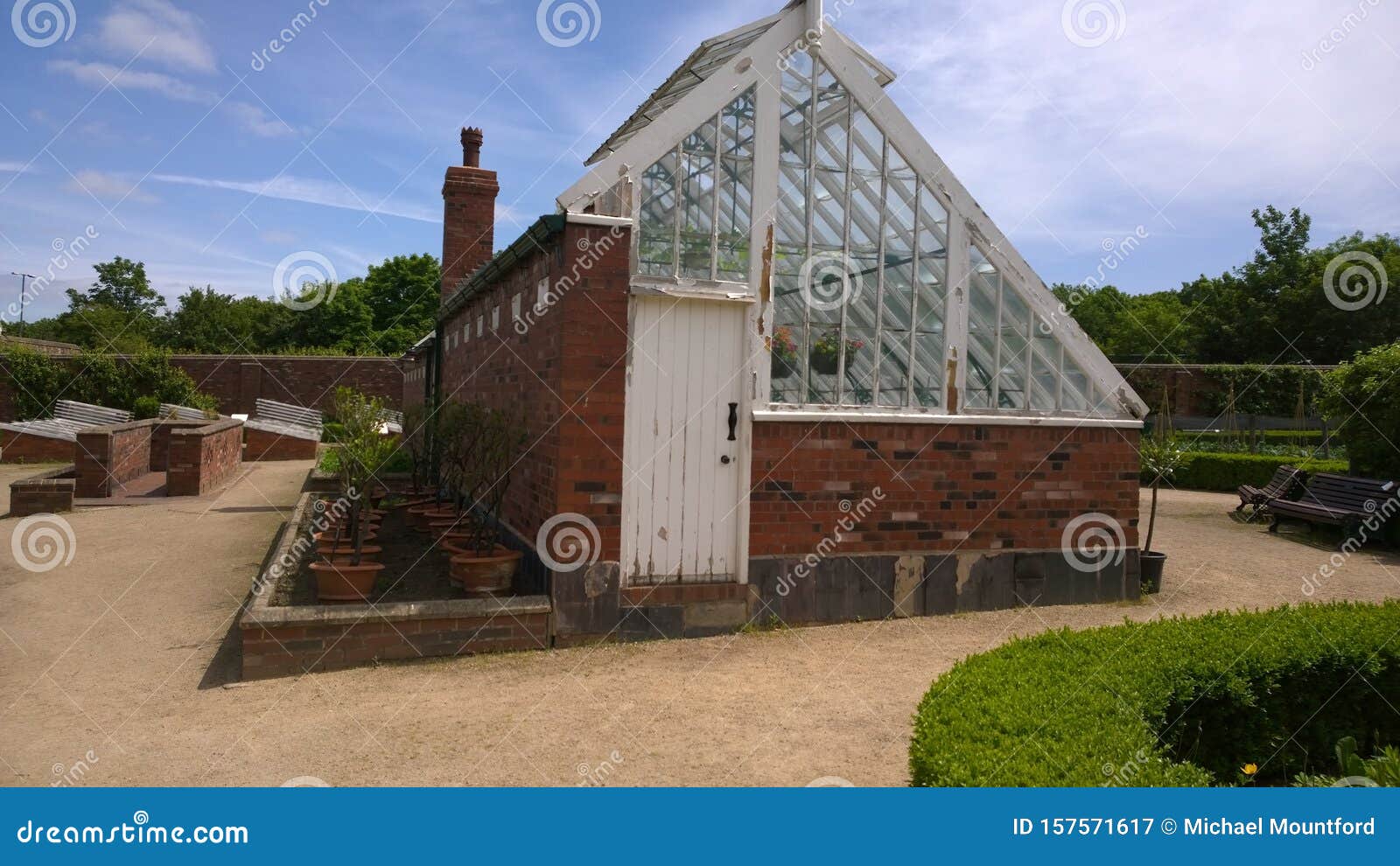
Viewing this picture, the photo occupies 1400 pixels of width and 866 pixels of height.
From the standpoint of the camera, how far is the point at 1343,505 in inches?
512

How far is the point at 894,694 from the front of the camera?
590 cm

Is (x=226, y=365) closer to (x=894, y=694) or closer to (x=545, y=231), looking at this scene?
(x=545, y=231)

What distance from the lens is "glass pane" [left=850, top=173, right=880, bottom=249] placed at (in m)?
7.82

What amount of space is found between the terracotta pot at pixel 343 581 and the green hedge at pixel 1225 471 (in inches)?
645

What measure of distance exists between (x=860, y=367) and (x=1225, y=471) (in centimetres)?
1549

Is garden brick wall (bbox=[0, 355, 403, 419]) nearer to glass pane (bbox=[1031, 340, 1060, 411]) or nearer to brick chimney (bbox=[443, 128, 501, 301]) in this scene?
→ brick chimney (bbox=[443, 128, 501, 301])

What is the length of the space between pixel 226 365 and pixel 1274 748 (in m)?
30.9

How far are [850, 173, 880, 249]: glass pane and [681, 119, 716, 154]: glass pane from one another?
1277mm

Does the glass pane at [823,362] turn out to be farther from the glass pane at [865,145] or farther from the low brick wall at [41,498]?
the low brick wall at [41,498]

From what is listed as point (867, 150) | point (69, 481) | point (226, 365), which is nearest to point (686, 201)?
point (867, 150)

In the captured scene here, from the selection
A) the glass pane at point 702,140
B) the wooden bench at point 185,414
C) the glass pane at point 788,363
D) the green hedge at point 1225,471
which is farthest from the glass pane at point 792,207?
the wooden bench at point 185,414
